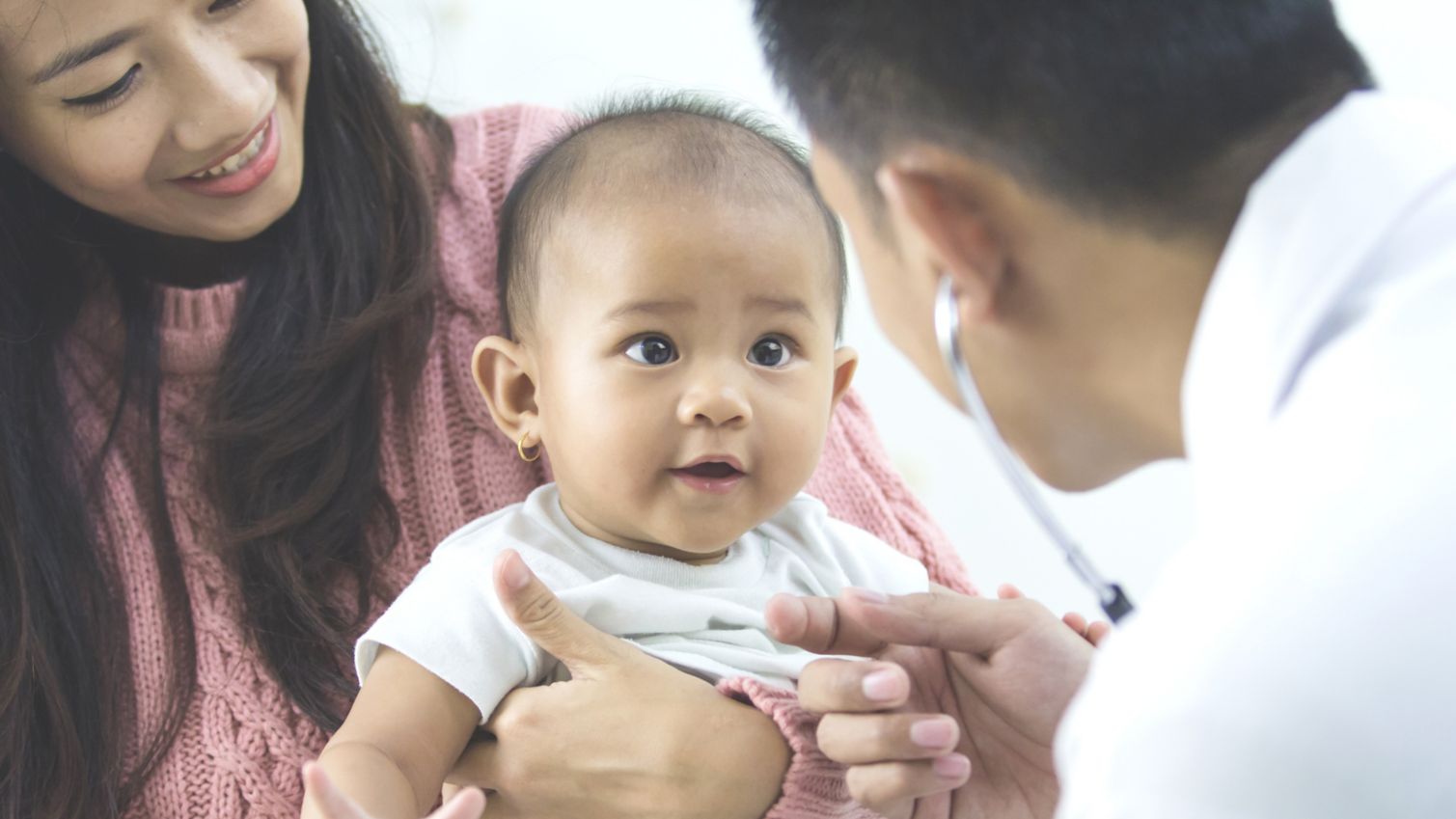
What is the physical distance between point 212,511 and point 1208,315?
39.9 inches

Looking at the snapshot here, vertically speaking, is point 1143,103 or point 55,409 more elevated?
point 1143,103

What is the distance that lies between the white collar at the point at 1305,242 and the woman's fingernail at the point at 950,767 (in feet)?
1.19

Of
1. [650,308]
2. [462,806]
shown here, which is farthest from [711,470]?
[462,806]

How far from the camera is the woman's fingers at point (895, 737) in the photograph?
1012mm

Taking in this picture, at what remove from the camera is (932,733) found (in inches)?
39.8

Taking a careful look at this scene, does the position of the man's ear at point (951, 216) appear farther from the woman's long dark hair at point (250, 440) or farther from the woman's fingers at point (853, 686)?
the woman's long dark hair at point (250, 440)

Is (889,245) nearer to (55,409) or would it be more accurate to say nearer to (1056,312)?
(1056,312)

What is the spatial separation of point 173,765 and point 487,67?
1370 millimetres

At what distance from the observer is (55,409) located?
4.64ft

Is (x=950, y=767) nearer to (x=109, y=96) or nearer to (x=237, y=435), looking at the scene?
(x=237, y=435)

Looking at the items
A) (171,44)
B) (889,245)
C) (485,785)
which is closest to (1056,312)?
(889,245)


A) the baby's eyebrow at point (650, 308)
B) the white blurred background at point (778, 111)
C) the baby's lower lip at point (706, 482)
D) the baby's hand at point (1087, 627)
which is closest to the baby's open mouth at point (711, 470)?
the baby's lower lip at point (706, 482)

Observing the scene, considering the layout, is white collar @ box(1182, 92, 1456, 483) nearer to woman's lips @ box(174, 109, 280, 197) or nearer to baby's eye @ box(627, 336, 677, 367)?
baby's eye @ box(627, 336, 677, 367)

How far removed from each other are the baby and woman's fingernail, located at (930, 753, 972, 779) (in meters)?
0.22
